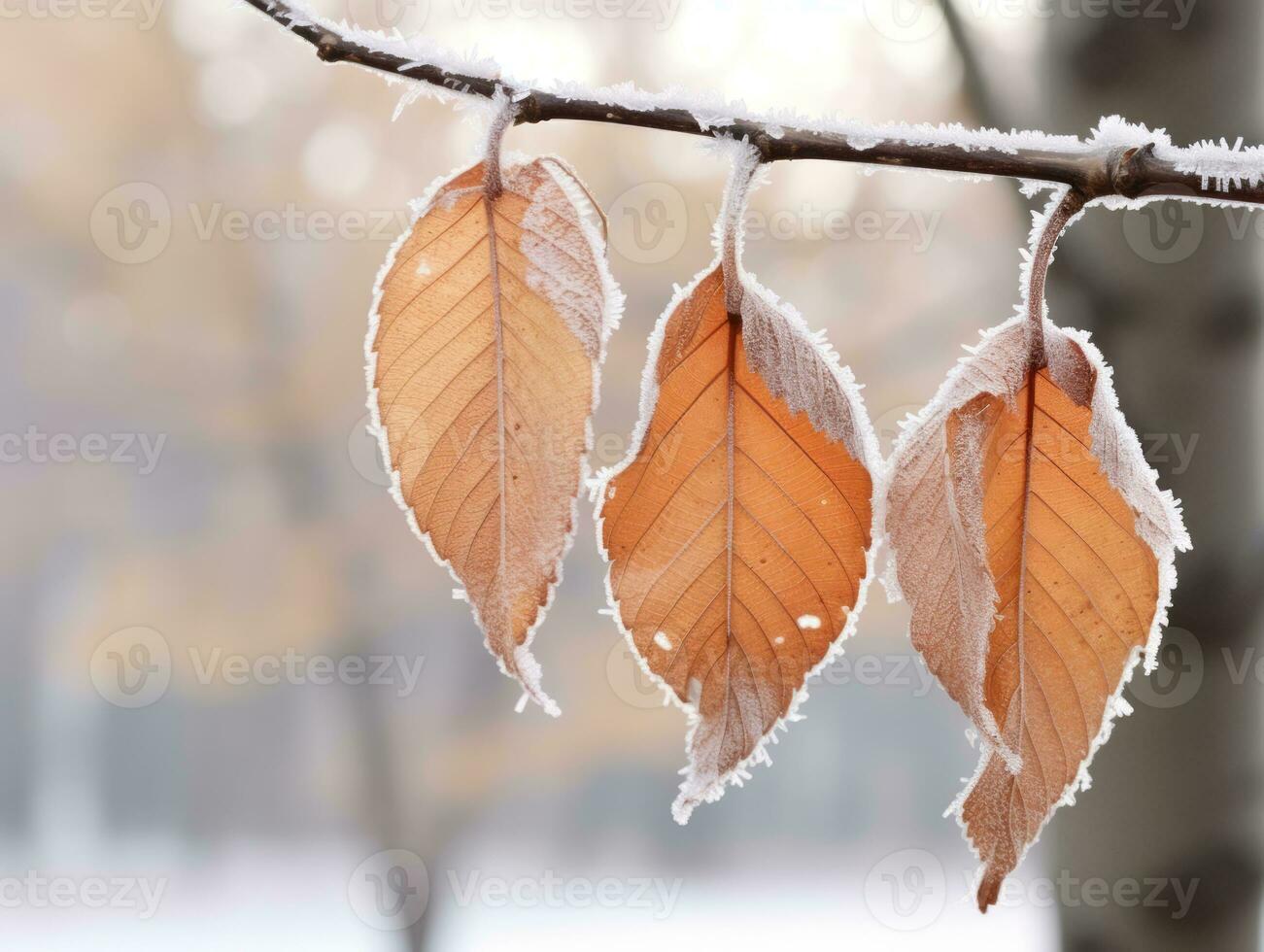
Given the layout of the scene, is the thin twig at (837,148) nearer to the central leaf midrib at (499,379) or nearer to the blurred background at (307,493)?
the central leaf midrib at (499,379)

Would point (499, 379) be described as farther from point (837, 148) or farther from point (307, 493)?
point (307, 493)

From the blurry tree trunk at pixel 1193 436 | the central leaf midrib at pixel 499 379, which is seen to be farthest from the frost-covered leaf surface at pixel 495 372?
the blurry tree trunk at pixel 1193 436

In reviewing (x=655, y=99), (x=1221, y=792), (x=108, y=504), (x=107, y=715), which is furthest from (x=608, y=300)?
(x=107, y=715)

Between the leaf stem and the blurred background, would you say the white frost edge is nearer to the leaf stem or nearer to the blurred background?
the leaf stem

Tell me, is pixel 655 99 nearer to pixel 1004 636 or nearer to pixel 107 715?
pixel 1004 636

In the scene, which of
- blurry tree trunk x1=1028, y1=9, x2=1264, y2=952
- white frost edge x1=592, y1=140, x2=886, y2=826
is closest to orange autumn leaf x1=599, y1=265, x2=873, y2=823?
white frost edge x1=592, y1=140, x2=886, y2=826
